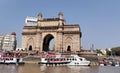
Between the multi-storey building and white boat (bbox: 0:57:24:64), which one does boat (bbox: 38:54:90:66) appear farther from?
the multi-storey building

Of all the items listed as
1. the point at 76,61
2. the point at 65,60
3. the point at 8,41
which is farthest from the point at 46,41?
the point at 8,41

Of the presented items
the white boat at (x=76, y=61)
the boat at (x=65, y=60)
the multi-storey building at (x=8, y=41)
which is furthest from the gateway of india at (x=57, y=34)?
the multi-storey building at (x=8, y=41)

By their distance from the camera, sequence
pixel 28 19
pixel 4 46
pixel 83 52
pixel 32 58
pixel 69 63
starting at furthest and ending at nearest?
pixel 4 46
pixel 28 19
pixel 83 52
pixel 32 58
pixel 69 63

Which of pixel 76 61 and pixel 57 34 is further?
pixel 57 34

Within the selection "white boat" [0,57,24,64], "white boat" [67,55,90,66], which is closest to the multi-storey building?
"white boat" [0,57,24,64]

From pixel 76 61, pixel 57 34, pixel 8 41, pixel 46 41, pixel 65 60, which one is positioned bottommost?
pixel 76 61

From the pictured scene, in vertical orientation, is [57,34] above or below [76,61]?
above

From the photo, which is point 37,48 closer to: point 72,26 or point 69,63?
point 72,26

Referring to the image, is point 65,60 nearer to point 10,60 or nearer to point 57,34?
point 10,60

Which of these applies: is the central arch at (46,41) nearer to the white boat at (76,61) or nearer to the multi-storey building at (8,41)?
the white boat at (76,61)

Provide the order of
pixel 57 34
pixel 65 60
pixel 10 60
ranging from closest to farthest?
pixel 10 60 < pixel 65 60 < pixel 57 34

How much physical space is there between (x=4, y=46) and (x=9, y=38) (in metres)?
5.90

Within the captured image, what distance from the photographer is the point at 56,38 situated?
79.5 metres

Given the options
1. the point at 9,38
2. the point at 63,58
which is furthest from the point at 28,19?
the point at 63,58
